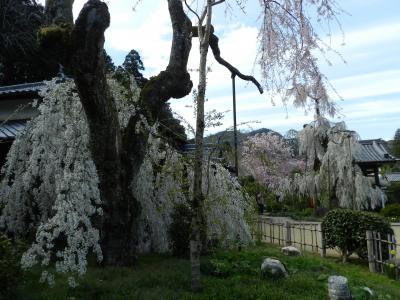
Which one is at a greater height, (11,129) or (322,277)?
(11,129)

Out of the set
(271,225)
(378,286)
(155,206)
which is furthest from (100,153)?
(271,225)

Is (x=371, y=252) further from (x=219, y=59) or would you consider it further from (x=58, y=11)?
(x=58, y=11)

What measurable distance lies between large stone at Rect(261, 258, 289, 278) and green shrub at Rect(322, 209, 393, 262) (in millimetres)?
4152

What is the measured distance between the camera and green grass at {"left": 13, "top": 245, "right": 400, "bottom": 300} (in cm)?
533

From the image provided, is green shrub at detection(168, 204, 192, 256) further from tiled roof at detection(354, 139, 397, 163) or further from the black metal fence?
tiled roof at detection(354, 139, 397, 163)

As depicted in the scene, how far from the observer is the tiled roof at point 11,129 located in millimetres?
9920

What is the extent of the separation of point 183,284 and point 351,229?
6042 millimetres

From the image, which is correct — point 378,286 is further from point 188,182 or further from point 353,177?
point 353,177

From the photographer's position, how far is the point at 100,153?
6.31 meters

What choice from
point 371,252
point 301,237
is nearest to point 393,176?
point 301,237

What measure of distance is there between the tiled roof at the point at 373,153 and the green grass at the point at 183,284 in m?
19.3

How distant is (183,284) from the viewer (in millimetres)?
5883

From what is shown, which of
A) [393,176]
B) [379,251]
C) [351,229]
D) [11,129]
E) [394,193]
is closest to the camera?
[379,251]

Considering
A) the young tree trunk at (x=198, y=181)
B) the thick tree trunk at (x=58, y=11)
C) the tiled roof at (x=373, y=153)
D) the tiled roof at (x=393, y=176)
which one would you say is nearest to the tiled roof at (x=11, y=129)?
the thick tree trunk at (x=58, y=11)
